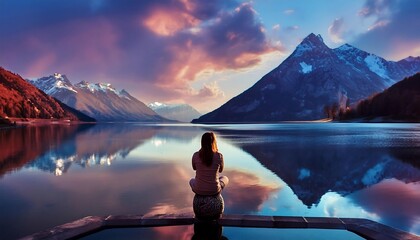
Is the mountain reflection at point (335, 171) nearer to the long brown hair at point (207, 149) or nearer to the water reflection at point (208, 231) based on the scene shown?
the water reflection at point (208, 231)

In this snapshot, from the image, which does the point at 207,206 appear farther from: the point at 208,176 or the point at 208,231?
the point at 208,176

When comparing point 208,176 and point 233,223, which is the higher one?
point 208,176

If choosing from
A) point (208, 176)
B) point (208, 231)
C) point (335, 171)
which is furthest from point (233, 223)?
point (335, 171)

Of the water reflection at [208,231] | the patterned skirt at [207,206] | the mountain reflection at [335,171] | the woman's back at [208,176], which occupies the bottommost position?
the mountain reflection at [335,171]

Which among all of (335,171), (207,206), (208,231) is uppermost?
(207,206)

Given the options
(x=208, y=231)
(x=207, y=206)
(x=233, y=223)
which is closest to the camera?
(x=208, y=231)

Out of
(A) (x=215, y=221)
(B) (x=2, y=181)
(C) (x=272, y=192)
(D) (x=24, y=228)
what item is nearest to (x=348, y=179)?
(C) (x=272, y=192)

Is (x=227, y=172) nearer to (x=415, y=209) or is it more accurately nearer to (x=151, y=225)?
(x=415, y=209)

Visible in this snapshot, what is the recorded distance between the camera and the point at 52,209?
18016 millimetres

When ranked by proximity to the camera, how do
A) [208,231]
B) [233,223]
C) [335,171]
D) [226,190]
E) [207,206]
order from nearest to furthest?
[208,231] < [207,206] < [233,223] < [226,190] < [335,171]

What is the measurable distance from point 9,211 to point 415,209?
67.0ft

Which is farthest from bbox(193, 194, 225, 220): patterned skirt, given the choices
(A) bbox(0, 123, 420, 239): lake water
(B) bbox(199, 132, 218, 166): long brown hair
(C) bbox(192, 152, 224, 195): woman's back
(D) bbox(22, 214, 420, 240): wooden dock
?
(B) bbox(199, 132, 218, 166): long brown hair

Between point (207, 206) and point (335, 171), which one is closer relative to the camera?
point (207, 206)

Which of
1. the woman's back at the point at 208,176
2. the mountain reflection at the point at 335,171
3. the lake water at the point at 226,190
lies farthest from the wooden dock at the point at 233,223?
the mountain reflection at the point at 335,171
